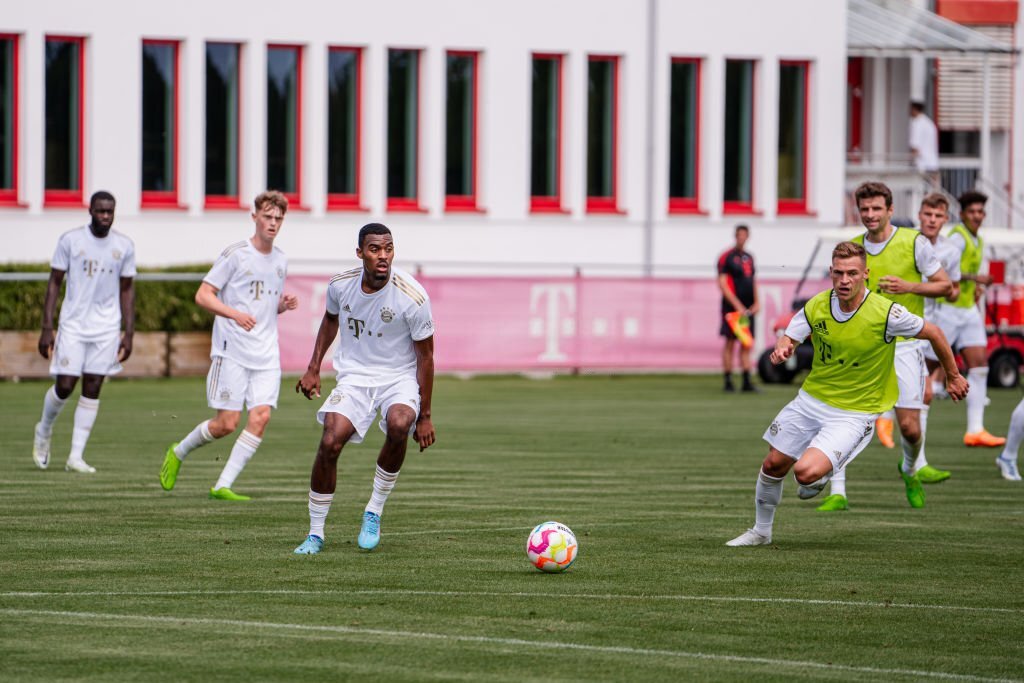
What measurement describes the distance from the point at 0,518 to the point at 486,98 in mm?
24401

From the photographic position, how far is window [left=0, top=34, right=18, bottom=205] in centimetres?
3309

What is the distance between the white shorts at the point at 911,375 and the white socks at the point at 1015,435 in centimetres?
117

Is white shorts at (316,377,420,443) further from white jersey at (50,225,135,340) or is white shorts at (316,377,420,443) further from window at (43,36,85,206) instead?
window at (43,36,85,206)

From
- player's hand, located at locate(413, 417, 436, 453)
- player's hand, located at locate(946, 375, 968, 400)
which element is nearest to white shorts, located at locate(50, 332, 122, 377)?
player's hand, located at locate(413, 417, 436, 453)

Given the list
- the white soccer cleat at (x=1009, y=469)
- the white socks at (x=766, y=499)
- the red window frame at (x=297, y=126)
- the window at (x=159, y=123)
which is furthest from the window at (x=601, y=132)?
the white socks at (x=766, y=499)

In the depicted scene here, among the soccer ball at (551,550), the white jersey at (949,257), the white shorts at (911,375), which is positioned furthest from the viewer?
the white jersey at (949,257)

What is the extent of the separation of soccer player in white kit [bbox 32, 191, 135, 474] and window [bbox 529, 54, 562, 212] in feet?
70.3

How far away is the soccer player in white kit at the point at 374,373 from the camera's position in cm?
1062

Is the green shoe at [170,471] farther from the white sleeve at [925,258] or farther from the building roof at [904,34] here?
the building roof at [904,34]

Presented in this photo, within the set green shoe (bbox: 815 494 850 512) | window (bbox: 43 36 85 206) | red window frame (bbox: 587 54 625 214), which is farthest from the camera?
red window frame (bbox: 587 54 625 214)

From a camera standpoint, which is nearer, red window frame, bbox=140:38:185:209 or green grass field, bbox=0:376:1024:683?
green grass field, bbox=0:376:1024:683

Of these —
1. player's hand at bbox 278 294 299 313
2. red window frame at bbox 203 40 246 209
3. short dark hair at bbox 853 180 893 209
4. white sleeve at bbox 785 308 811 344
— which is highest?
red window frame at bbox 203 40 246 209

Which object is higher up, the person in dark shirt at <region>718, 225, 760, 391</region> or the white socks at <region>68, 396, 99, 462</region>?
the person in dark shirt at <region>718, 225, 760, 391</region>

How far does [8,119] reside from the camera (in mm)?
33281
